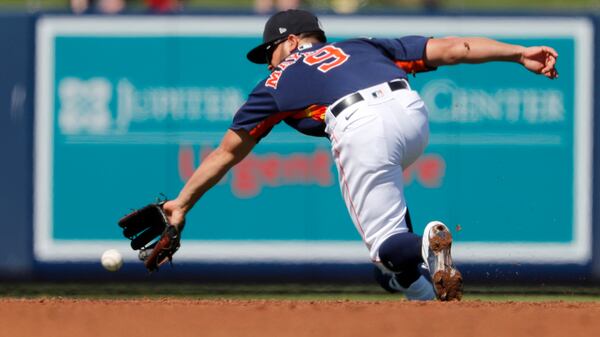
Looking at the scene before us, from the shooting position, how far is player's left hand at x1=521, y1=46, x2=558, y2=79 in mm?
6215

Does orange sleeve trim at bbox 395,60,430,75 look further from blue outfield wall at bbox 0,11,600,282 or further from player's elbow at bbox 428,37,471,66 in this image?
blue outfield wall at bbox 0,11,600,282

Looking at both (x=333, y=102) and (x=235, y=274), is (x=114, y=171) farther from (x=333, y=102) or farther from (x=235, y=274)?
(x=333, y=102)

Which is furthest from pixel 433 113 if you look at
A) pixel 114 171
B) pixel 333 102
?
pixel 333 102

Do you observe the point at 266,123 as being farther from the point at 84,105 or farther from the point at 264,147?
the point at 84,105

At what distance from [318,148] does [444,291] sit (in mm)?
3885

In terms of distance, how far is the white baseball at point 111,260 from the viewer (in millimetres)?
8977

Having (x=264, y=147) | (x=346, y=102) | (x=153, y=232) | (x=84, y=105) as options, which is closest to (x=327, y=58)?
(x=346, y=102)

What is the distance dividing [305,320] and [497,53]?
179cm

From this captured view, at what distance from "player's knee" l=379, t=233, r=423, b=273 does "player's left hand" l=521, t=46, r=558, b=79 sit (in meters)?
0.98

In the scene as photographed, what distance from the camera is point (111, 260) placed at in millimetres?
9000

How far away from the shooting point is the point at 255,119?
6.22 metres

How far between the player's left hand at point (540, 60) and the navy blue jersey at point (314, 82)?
499 mm

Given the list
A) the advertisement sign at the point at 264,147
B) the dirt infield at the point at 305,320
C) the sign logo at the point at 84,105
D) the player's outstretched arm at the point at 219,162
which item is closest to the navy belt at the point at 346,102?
the player's outstretched arm at the point at 219,162

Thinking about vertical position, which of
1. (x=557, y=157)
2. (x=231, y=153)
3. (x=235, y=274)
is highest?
(x=231, y=153)
